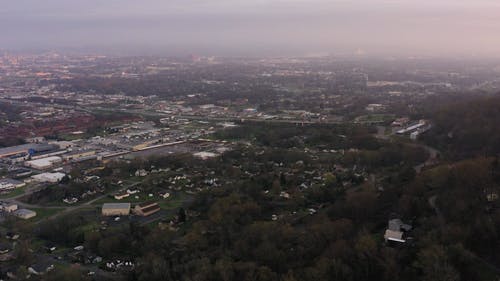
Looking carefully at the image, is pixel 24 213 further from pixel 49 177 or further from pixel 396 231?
pixel 396 231

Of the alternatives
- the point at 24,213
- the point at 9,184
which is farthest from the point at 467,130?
the point at 9,184

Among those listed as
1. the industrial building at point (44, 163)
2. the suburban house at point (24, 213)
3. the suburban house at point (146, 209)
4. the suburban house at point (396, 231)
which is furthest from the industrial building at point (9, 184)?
the suburban house at point (396, 231)

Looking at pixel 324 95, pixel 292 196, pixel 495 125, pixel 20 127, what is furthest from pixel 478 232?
pixel 324 95

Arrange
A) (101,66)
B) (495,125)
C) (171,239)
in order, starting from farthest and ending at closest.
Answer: (101,66), (495,125), (171,239)

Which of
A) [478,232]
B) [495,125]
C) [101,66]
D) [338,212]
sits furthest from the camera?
[101,66]

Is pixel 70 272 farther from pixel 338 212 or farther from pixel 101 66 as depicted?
pixel 101 66

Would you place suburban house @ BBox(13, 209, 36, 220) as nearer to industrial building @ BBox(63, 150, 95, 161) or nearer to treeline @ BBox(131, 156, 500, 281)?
treeline @ BBox(131, 156, 500, 281)

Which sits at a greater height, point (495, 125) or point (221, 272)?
point (495, 125)

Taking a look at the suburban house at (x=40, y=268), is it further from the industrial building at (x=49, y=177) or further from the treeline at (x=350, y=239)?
the industrial building at (x=49, y=177)

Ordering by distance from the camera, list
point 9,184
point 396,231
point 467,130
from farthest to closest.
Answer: point 467,130, point 9,184, point 396,231
